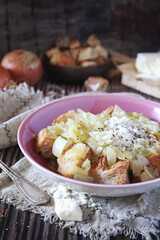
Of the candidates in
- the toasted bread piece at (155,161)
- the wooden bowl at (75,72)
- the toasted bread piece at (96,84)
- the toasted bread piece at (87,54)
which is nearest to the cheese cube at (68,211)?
the toasted bread piece at (155,161)

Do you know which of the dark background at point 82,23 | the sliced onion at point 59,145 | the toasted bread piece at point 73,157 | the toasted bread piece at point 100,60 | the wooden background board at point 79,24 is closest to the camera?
the toasted bread piece at point 73,157

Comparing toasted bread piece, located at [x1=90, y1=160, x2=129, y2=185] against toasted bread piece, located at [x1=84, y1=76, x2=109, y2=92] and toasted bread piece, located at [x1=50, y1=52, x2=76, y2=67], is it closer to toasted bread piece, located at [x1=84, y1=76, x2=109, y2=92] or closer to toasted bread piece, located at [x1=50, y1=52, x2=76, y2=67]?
toasted bread piece, located at [x1=84, y1=76, x2=109, y2=92]

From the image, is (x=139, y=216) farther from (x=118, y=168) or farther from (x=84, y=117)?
(x=84, y=117)

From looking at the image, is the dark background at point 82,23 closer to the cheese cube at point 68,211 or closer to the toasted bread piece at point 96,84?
the toasted bread piece at point 96,84

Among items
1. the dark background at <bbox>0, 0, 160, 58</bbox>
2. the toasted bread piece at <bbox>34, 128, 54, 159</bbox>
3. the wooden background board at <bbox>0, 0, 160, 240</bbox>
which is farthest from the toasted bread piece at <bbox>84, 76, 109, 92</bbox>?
the toasted bread piece at <bbox>34, 128, 54, 159</bbox>

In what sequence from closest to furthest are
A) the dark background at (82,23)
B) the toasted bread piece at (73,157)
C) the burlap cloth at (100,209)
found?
the burlap cloth at (100,209) < the toasted bread piece at (73,157) < the dark background at (82,23)

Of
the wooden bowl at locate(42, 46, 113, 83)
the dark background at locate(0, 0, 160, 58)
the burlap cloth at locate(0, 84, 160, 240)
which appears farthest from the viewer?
the dark background at locate(0, 0, 160, 58)
